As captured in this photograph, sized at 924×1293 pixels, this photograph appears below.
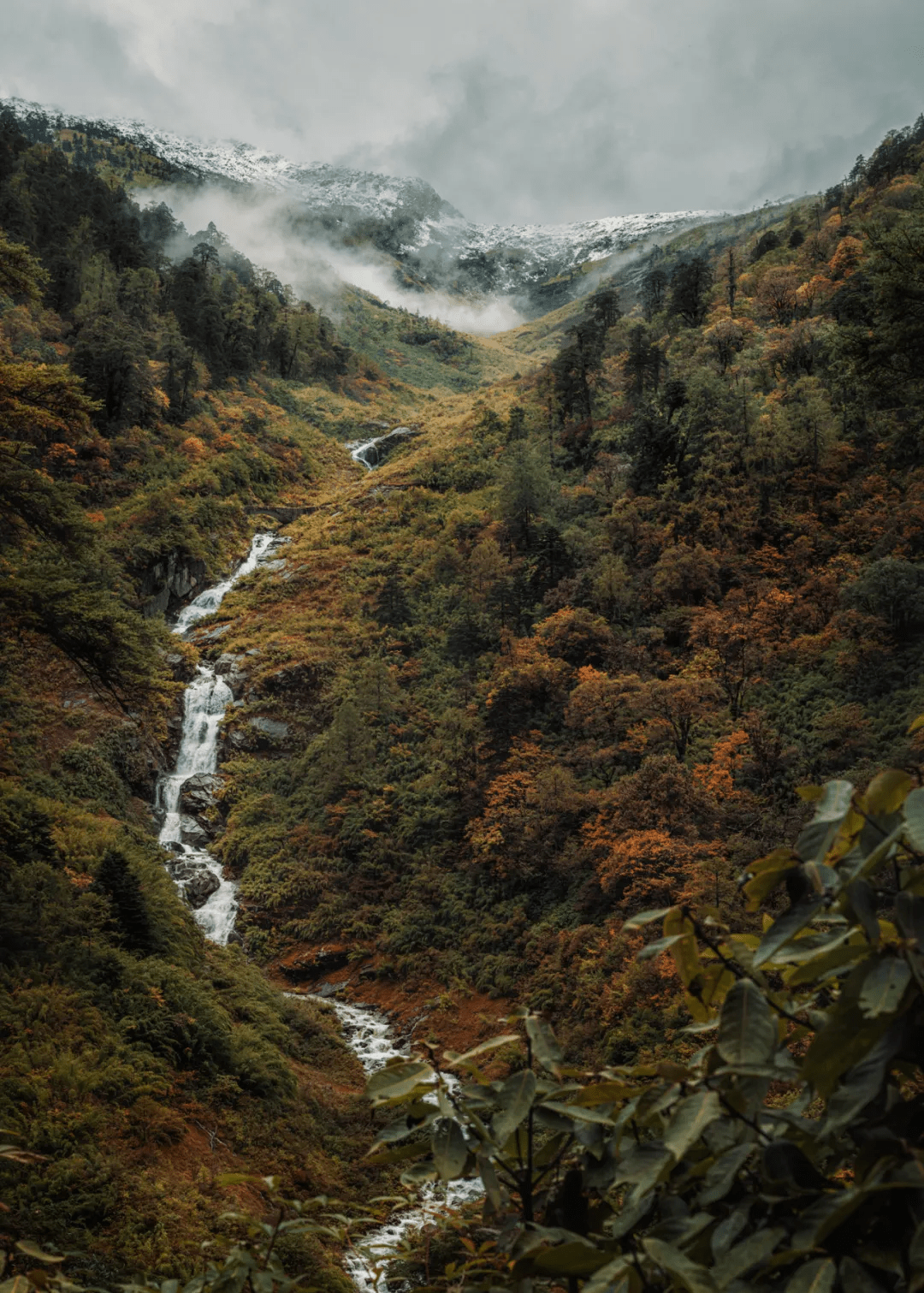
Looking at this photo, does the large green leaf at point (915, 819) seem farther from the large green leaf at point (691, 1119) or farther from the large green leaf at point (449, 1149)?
the large green leaf at point (449, 1149)

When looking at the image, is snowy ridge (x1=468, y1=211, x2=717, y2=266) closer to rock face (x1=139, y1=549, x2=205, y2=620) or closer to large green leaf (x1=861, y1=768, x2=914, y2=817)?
rock face (x1=139, y1=549, x2=205, y2=620)

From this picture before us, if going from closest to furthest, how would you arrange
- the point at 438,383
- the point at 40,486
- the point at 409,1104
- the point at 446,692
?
the point at 409,1104 < the point at 40,486 < the point at 446,692 < the point at 438,383

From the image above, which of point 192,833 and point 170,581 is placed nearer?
point 192,833

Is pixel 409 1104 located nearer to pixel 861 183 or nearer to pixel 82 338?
pixel 82 338

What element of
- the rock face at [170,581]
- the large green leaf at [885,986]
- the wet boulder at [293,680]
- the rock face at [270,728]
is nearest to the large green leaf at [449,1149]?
the large green leaf at [885,986]

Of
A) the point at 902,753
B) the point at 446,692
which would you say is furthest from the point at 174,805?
the point at 902,753

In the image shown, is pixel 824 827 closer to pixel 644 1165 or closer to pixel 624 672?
pixel 644 1165

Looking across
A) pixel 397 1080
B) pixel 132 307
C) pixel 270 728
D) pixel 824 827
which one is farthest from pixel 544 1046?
pixel 132 307
